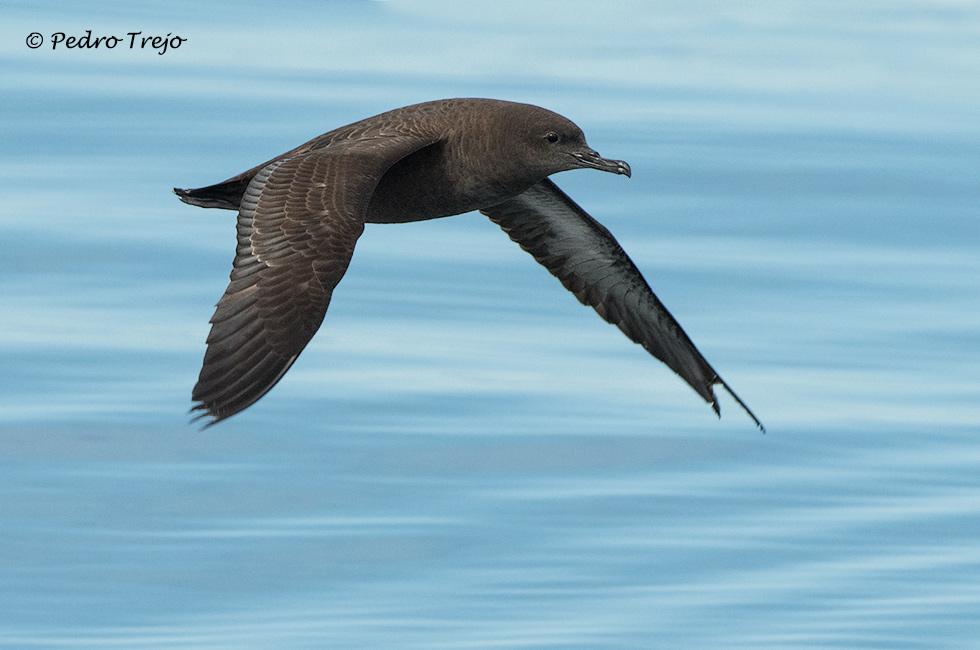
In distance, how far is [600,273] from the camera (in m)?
12.1

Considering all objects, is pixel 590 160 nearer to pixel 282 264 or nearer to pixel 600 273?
pixel 600 273

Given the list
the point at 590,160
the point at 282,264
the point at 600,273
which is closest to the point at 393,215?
the point at 590,160

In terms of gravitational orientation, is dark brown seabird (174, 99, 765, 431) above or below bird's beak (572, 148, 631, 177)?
below

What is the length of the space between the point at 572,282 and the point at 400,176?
197cm

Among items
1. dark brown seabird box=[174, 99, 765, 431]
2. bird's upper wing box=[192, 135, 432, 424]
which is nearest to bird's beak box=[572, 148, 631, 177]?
dark brown seabird box=[174, 99, 765, 431]

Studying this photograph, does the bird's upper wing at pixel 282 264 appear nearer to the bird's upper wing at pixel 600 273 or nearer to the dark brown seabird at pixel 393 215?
the dark brown seabird at pixel 393 215

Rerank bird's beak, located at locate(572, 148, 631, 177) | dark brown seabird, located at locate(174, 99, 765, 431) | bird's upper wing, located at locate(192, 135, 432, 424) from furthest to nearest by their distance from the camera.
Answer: bird's beak, located at locate(572, 148, 631, 177)
dark brown seabird, located at locate(174, 99, 765, 431)
bird's upper wing, located at locate(192, 135, 432, 424)

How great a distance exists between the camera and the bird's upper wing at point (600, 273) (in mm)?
11867

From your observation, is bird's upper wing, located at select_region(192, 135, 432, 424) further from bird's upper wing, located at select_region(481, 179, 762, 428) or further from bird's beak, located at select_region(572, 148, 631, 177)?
bird's upper wing, located at select_region(481, 179, 762, 428)

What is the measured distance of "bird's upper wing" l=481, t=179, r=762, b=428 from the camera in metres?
11.9

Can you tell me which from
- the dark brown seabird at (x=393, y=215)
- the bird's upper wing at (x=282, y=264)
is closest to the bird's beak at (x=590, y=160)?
the dark brown seabird at (x=393, y=215)

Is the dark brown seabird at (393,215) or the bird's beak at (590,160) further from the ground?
the bird's beak at (590,160)

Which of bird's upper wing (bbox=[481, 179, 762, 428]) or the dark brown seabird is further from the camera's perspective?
bird's upper wing (bbox=[481, 179, 762, 428])

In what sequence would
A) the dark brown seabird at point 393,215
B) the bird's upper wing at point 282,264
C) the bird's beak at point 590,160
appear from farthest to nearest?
the bird's beak at point 590,160 → the dark brown seabird at point 393,215 → the bird's upper wing at point 282,264
